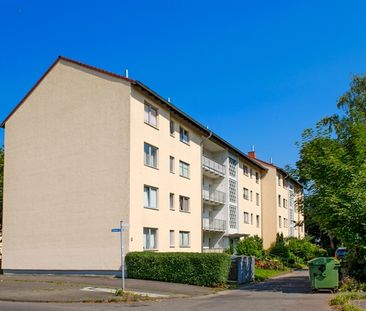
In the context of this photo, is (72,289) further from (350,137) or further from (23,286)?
(350,137)

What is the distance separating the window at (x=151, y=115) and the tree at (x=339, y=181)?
909cm

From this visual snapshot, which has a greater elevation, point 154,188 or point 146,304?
point 154,188

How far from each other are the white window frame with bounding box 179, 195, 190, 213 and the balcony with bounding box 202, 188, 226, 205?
544 centimetres

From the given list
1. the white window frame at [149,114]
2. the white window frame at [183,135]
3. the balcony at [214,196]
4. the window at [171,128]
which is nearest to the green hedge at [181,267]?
the white window frame at [149,114]

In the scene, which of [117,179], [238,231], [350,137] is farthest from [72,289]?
[238,231]

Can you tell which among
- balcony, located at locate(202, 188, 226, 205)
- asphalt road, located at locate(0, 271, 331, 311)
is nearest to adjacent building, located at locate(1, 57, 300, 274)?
balcony, located at locate(202, 188, 226, 205)

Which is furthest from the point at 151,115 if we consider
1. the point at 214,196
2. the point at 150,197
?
the point at 214,196

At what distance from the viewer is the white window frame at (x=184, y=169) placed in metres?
34.0

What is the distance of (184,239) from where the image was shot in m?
33.7

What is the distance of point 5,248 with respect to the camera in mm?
30234

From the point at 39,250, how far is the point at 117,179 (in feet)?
20.0

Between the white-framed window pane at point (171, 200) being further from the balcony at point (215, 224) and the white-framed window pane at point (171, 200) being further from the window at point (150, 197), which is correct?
the balcony at point (215, 224)

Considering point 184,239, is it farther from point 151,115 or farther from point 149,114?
point 149,114

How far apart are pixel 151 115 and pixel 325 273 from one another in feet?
45.2
